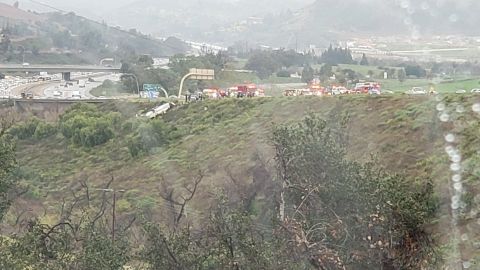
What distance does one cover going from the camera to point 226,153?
23.0 metres

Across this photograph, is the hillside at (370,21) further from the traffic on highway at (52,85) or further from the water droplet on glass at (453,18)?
the traffic on highway at (52,85)

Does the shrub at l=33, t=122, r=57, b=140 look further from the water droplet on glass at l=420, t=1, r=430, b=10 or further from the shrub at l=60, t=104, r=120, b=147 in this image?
the water droplet on glass at l=420, t=1, r=430, b=10

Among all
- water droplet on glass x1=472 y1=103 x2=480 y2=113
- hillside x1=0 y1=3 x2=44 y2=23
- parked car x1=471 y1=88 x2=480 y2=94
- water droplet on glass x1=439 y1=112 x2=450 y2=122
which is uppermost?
hillside x1=0 y1=3 x2=44 y2=23

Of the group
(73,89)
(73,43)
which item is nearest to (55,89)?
(73,89)

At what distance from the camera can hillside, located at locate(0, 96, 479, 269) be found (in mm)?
13414

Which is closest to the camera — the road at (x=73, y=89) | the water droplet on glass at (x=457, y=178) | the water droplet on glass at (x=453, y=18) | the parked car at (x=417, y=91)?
the water droplet on glass at (x=457, y=178)

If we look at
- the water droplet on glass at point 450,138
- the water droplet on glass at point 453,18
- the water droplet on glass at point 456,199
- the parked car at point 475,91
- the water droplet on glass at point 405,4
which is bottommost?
the water droplet on glass at point 456,199

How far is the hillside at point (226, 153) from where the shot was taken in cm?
1341

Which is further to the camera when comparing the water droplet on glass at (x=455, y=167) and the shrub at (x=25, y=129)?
the shrub at (x=25, y=129)

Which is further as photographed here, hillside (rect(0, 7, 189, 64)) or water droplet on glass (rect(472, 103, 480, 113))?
hillside (rect(0, 7, 189, 64))

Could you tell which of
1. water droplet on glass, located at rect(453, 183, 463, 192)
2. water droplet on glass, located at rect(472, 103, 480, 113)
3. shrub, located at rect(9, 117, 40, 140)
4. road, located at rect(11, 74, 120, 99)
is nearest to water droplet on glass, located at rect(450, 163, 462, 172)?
water droplet on glass, located at rect(453, 183, 463, 192)

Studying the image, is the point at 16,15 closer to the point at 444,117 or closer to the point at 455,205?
the point at 444,117

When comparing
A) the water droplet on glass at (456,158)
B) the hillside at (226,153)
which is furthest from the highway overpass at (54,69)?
the water droplet on glass at (456,158)

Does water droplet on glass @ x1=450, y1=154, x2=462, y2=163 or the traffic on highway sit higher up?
water droplet on glass @ x1=450, y1=154, x2=462, y2=163
